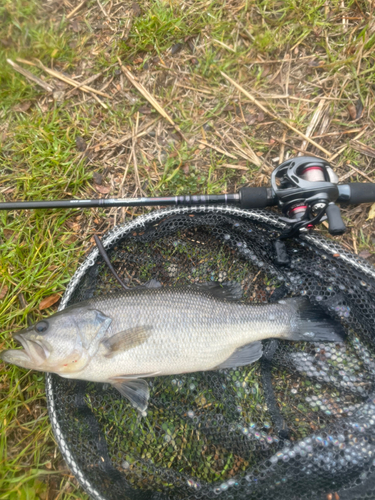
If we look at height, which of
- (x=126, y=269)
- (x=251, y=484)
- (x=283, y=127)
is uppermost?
(x=283, y=127)

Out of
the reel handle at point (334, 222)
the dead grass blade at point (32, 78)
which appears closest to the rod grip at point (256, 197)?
the reel handle at point (334, 222)

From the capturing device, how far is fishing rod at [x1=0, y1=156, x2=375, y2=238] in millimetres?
2291

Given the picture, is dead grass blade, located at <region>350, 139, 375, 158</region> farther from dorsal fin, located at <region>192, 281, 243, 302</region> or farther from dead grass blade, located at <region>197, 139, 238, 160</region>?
dorsal fin, located at <region>192, 281, 243, 302</region>

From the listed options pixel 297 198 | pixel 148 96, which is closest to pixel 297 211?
pixel 297 198

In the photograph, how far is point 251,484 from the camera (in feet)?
7.34

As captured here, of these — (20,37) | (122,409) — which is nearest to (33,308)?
(122,409)

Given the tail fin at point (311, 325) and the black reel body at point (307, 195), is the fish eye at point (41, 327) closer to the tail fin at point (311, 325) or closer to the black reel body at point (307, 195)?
the tail fin at point (311, 325)

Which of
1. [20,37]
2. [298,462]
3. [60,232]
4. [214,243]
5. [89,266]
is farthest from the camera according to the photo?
[20,37]

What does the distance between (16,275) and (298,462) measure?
264cm

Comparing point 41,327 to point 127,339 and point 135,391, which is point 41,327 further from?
point 135,391

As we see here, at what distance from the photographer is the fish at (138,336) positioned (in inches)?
86.1

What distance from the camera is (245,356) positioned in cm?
240

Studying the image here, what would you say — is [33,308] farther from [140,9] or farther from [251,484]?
[140,9]

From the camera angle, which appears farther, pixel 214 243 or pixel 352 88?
pixel 352 88
